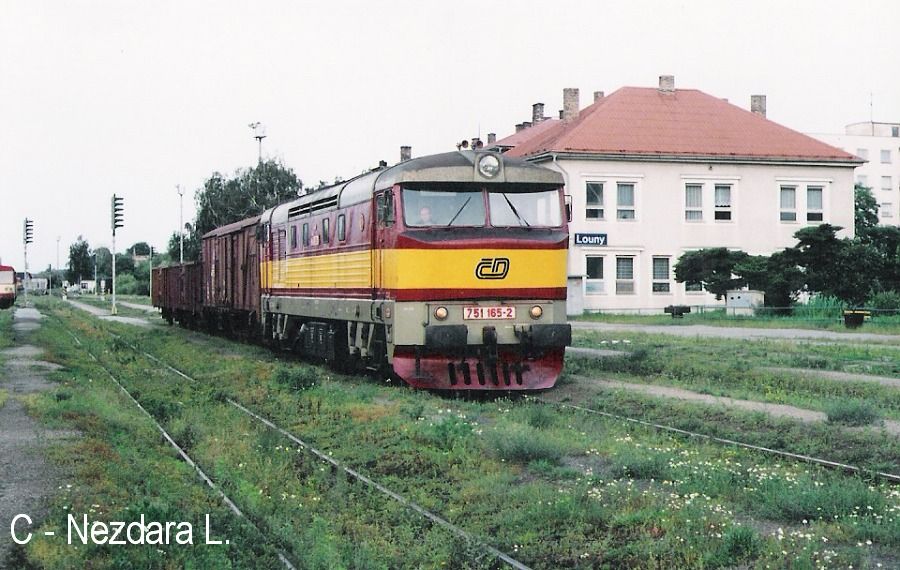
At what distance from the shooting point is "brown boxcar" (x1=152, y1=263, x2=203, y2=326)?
1533 inches

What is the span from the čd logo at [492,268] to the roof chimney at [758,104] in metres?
42.5

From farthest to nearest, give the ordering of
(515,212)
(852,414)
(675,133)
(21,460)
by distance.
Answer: (675,133) < (515,212) < (852,414) < (21,460)

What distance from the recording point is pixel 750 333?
2902cm

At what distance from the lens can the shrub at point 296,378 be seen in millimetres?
17188

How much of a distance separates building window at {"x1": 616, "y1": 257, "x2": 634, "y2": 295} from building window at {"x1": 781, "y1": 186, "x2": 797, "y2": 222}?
7.55m

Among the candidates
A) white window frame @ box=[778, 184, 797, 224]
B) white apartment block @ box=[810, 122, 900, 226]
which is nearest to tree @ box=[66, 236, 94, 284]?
white apartment block @ box=[810, 122, 900, 226]

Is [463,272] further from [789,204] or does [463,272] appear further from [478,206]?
[789,204]

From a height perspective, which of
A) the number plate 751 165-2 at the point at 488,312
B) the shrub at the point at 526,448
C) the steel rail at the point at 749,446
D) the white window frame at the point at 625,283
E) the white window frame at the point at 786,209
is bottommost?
the steel rail at the point at 749,446

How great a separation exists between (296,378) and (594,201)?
31.1 meters

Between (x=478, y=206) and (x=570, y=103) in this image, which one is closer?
(x=478, y=206)

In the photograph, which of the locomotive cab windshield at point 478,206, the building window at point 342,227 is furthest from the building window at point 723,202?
the locomotive cab windshield at point 478,206

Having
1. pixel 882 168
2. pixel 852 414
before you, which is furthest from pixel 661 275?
pixel 882 168

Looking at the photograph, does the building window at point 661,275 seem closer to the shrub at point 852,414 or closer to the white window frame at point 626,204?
the white window frame at point 626,204

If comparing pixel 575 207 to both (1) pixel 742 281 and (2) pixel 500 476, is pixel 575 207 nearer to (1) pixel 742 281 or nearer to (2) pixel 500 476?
(1) pixel 742 281
